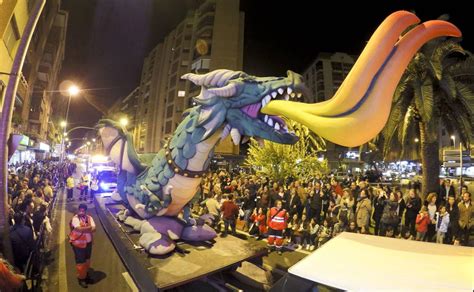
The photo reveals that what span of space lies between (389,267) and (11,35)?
1966 cm

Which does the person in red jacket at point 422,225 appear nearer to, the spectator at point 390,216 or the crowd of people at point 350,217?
the crowd of people at point 350,217

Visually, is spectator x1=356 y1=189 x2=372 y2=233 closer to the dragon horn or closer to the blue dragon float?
the blue dragon float

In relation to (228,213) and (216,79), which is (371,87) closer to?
(216,79)

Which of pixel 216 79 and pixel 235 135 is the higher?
pixel 216 79

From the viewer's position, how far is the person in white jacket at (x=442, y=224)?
26.5ft

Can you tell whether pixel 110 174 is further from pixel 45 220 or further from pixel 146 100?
pixel 146 100

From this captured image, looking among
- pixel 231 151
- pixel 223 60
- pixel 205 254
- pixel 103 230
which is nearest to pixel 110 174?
pixel 103 230

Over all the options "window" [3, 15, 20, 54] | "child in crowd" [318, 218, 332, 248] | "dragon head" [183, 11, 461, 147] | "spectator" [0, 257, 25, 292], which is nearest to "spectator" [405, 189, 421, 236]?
"child in crowd" [318, 218, 332, 248]

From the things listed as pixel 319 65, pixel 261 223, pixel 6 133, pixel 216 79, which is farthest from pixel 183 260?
pixel 319 65

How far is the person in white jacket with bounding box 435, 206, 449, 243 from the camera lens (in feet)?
26.5

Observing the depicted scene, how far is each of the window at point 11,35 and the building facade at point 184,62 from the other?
66.1 ft

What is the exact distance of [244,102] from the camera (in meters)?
5.25

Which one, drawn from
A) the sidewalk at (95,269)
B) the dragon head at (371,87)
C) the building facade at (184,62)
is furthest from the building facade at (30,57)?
the building facade at (184,62)

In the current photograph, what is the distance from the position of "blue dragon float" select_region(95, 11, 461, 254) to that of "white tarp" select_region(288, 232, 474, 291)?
4.44ft
